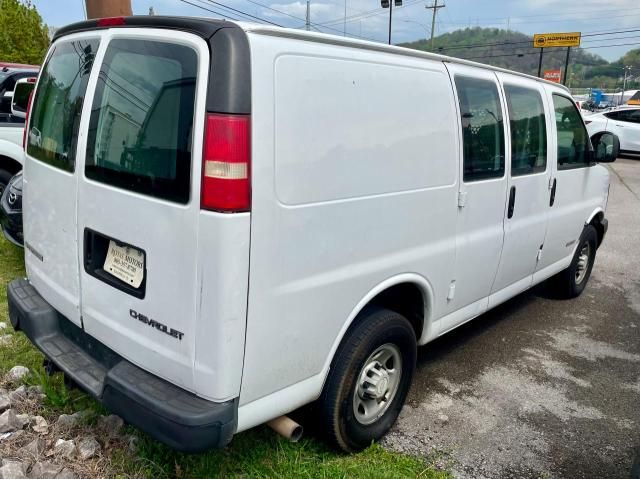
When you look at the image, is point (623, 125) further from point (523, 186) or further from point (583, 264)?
point (523, 186)

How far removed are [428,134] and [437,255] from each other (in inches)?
26.5

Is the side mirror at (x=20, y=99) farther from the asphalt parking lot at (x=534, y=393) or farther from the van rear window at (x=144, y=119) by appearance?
the asphalt parking lot at (x=534, y=393)

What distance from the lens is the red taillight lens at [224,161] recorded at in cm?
198

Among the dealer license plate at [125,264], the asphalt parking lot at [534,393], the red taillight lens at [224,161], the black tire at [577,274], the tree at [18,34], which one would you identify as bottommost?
the asphalt parking lot at [534,393]

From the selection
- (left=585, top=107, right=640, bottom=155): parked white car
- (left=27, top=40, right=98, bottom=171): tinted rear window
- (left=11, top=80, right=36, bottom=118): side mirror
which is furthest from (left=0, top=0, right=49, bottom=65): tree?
(left=27, top=40, right=98, bottom=171): tinted rear window

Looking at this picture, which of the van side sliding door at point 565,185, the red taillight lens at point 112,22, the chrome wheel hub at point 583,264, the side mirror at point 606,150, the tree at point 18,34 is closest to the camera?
the red taillight lens at point 112,22

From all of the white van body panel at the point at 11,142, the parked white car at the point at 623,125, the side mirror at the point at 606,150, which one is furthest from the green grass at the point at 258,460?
the parked white car at the point at 623,125

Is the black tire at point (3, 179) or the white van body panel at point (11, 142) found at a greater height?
the white van body panel at point (11, 142)

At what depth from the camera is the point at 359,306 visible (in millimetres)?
2625

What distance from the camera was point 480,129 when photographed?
11.0ft

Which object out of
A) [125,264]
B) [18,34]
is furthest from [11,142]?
[18,34]

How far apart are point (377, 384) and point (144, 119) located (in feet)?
5.66

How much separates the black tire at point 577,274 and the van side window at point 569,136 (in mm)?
827

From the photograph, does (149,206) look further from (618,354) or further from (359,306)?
(618,354)
